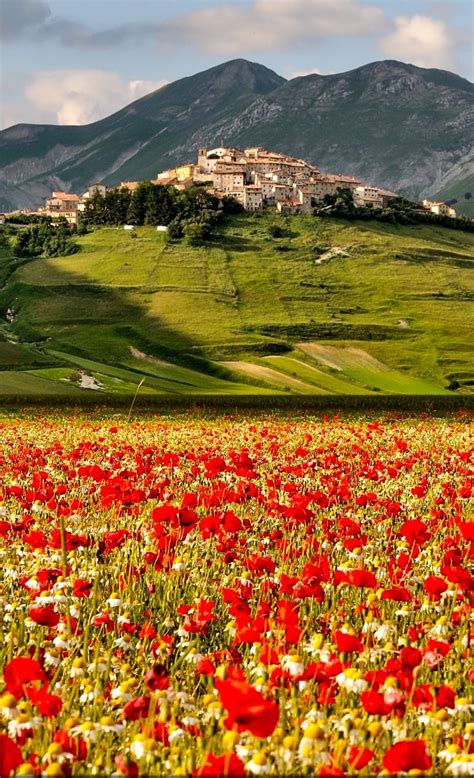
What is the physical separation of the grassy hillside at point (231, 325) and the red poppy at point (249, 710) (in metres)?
93.2

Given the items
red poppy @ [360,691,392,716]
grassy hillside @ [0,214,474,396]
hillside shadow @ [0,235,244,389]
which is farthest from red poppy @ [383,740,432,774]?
hillside shadow @ [0,235,244,389]

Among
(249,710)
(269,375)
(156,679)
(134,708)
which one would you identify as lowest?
(269,375)

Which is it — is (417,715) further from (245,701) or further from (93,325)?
(93,325)

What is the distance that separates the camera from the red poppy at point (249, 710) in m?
3.40

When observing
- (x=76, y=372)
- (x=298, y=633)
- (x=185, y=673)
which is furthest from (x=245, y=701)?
(x=76, y=372)

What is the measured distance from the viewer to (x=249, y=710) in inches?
134

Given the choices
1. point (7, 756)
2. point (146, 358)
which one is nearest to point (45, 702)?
point (7, 756)

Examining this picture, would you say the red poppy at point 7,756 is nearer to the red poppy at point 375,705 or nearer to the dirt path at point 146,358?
the red poppy at point 375,705

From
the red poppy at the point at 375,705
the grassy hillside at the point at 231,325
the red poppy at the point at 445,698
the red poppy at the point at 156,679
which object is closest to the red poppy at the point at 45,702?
the red poppy at the point at 156,679

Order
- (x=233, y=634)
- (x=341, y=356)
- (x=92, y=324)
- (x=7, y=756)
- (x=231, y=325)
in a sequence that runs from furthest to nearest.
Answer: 1. (x=231, y=325)
2. (x=92, y=324)
3. (x=341, y=356)
4. (x=233, y=634)
5. (x=7, y=756)

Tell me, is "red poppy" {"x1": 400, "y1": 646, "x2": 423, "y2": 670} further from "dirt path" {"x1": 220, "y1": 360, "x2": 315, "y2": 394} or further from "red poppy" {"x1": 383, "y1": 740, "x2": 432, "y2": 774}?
"dirt path" {"x1": 220, "y1": 360, "x2": 315, "y2": 394}

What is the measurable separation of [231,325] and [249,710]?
158398 millimetres

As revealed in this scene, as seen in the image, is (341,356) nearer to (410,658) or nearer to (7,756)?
(410,658)

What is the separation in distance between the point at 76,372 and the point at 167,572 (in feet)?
347
